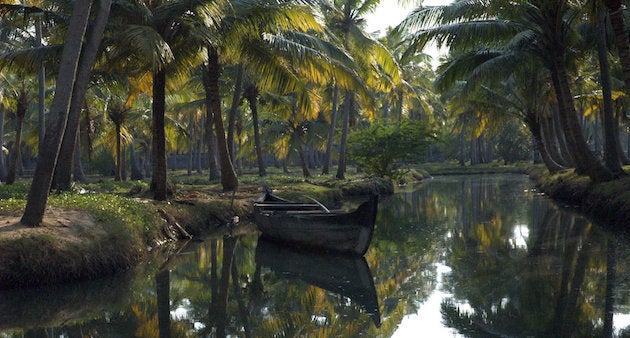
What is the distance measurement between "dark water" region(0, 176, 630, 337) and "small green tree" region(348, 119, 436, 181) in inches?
744

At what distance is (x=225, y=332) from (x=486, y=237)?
10.00 meters

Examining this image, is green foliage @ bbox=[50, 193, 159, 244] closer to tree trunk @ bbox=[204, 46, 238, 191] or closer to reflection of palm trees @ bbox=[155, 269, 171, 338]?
reflection of palm trees @ bbox=[155, 269, 171, 338]

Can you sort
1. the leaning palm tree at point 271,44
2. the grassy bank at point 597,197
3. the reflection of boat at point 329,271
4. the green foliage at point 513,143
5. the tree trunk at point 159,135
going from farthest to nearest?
the green foliage at point 513,143 → the tree trunk at point 159,135 → the leaning palm tree at point 271,44 → the grassy bank at point 597,197 → the reflection of boat at point 329,271

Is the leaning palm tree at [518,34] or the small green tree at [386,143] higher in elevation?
the leaning palm tree at [518,34]

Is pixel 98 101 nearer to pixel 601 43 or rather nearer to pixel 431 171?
pixel 601 43

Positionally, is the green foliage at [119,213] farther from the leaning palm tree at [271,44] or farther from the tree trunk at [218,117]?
the tree trunk at [218,117]

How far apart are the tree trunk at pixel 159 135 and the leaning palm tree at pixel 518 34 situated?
894 cm

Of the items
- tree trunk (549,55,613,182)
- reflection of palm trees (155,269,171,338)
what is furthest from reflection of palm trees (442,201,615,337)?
tree trunk (549,55,613,182)

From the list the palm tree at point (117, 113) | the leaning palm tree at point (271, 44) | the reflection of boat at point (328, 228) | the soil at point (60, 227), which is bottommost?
the reflection of boat at point (328, 228)

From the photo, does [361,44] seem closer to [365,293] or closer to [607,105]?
[607,105]

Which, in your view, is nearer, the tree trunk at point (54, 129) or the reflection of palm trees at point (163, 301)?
the reflection of palm trees at point (163, 301)

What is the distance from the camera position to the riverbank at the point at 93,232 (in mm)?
10039

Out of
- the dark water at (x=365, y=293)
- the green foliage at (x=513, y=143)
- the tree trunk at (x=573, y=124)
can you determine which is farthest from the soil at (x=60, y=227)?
the green foliage at (x=513, y=143)

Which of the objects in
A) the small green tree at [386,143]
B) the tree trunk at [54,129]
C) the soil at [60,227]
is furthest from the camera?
the small green tree at [386,143]
